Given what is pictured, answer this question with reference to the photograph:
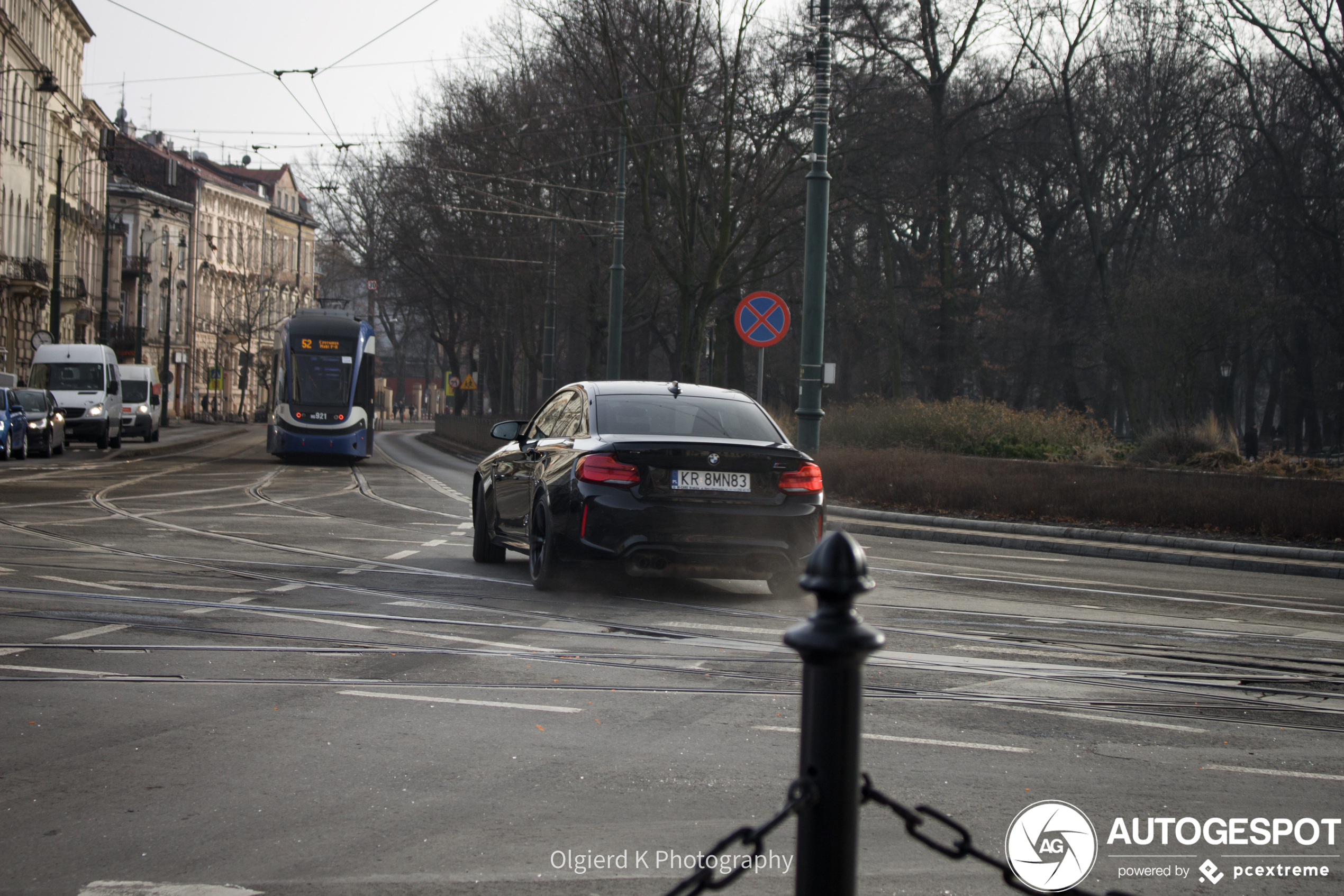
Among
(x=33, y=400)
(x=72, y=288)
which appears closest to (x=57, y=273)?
(x=33, y=400)

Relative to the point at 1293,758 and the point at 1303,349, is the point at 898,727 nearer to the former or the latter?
the point at 1293,758

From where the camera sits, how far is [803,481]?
385 inches

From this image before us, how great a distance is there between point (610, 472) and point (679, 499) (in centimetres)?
48

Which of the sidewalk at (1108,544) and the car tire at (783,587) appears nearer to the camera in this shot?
the car tire at (783,587)

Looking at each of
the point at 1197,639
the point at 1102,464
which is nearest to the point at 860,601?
the point at 1197,639

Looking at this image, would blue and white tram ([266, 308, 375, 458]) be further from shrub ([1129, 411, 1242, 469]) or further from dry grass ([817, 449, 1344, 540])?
shrub ([1129, 411, 1242, 469])

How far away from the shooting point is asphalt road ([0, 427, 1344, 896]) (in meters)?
4.20

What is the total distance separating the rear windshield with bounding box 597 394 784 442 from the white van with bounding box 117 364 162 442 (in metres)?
36.1

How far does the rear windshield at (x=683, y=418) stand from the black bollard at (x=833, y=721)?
299 inches

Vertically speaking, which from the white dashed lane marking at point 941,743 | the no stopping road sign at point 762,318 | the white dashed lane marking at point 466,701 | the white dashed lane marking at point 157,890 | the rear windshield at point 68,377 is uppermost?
the no stopping road sign at point 762,318

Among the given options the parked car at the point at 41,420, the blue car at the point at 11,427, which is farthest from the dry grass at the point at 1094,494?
the parked car at the point at 41,420

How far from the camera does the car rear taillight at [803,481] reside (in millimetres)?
9719

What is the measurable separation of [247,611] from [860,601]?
403 cm

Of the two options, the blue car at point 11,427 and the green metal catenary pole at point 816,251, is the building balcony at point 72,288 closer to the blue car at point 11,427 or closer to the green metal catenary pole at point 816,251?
the blue car at point 11,427
